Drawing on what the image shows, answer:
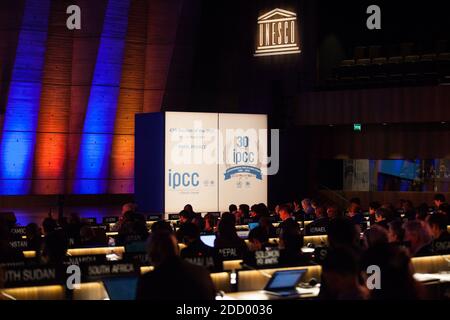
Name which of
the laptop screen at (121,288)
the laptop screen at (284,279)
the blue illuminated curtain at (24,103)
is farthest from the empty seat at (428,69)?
the laptop screen at (121,288)

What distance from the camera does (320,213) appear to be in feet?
46.7

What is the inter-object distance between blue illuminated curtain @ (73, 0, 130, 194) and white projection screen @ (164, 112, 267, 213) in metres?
7.86

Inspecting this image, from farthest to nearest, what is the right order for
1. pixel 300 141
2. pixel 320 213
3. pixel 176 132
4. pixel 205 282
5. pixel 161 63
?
pixel 161 63 < pixel 300 141 < pixel 176 132 < pixel 320 213 < pixel 205 282

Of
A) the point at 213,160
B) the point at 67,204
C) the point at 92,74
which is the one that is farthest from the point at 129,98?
the point at 213,160

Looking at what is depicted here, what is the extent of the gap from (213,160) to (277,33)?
23.6ft

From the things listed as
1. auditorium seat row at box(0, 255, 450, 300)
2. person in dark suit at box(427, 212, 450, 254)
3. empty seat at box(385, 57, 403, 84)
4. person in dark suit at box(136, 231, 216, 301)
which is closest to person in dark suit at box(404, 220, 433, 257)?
auditorium seat row at box(0, 255, 450, 300)

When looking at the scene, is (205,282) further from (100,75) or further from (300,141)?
(100,75)

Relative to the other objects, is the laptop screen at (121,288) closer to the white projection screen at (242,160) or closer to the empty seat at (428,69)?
the white projection screen at (242,160)

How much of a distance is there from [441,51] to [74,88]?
11418 millimetres

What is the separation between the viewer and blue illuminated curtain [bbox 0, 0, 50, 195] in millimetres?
23734

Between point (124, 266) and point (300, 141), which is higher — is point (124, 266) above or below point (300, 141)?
below

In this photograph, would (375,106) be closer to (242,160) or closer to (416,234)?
(242,160)

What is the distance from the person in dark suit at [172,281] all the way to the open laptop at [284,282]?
8.13 feet

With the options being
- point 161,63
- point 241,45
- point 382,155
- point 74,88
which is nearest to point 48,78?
point 74,88
